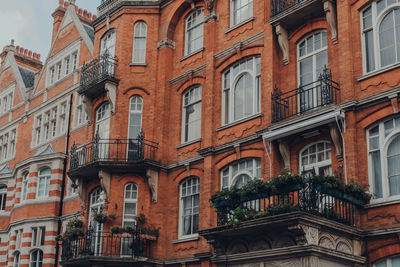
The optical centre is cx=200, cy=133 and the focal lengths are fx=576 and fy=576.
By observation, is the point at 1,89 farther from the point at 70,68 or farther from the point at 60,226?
the point at 60,226

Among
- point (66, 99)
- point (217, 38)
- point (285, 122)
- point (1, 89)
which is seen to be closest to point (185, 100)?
point (217, 38)

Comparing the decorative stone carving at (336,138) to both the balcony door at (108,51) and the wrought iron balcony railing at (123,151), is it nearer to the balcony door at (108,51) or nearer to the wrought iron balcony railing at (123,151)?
the wrought iron balcony railing at (123,151)

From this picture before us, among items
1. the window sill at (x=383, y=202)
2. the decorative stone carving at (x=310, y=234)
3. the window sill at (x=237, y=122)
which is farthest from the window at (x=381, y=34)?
the decorative stone carving at (x=310, y=234)

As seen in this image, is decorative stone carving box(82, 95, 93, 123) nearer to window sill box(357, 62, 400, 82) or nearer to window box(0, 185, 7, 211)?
window box(0, 185, 7, 211)

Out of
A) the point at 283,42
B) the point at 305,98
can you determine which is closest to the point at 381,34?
the point at 305,98

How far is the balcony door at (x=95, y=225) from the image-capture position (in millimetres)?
22391

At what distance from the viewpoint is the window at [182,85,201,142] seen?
74.5 feet

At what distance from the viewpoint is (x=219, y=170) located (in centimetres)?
2061

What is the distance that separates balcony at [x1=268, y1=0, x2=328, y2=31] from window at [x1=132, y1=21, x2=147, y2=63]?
7332 millimetres

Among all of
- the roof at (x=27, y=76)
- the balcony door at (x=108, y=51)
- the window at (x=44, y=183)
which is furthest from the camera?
the roof at (x=27, y=76)

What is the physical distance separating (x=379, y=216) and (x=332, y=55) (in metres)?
5.21

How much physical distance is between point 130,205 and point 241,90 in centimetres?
648

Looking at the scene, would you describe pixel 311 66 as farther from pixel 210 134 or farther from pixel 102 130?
pixel 102 130

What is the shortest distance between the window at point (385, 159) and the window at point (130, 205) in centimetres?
1025
